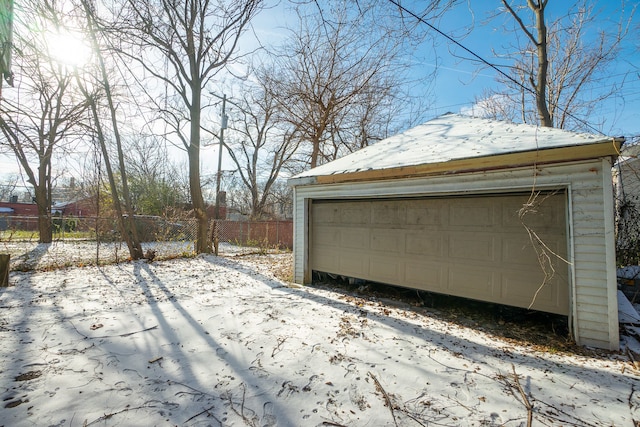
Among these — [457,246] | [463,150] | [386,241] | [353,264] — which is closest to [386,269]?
[386,241]

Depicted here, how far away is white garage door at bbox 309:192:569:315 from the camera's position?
147 inches

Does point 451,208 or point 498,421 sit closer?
point 498,421

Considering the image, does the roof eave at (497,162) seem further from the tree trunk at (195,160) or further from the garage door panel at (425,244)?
the tree trunk at (195,160)

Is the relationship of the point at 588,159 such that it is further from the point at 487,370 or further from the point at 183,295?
the point at 183,295

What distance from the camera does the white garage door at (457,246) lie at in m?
3.75

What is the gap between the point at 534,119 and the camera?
12984mm

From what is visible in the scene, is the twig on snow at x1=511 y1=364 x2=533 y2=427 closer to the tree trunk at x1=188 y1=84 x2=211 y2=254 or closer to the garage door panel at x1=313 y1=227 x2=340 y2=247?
the garage door panel at x1=313 y1=227 x2=340 y2=247

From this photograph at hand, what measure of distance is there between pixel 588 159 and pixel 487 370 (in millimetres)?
2543

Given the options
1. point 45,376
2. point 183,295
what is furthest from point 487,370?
point 183,295

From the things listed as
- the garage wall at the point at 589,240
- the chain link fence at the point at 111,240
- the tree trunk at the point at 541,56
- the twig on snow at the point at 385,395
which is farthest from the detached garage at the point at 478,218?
the chain link fence at the point at 111,240

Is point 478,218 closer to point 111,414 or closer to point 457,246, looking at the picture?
point 457,246

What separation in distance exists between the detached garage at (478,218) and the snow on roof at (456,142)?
24mm

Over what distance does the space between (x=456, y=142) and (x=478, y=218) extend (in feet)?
4.11

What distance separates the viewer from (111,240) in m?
12.6
